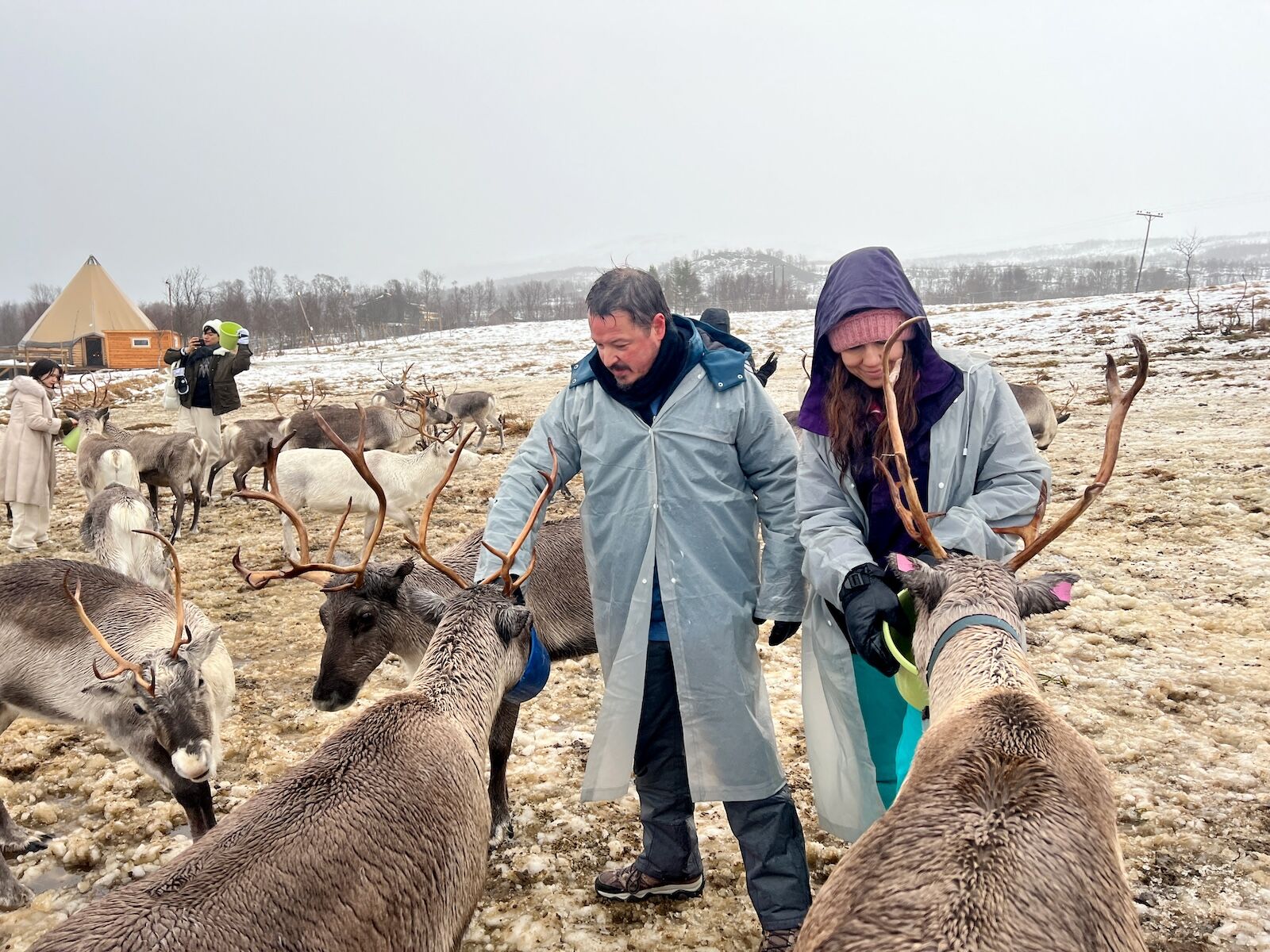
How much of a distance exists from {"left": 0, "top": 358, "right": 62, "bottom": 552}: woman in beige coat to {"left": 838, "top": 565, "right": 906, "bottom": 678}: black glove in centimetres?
939

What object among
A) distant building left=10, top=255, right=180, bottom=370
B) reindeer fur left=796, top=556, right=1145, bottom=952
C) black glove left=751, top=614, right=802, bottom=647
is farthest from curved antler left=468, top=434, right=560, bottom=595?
distant building left=10, top=255, right=180, bottom=370

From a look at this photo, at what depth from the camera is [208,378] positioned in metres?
10.2

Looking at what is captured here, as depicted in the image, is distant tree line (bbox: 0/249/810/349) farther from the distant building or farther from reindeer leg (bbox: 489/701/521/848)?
reindeer leg (bbox: 489/701/521/848)

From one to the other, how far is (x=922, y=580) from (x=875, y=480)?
43 cm

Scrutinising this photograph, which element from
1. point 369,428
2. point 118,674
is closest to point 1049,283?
point 369,428

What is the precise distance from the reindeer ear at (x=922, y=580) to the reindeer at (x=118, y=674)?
108 inches

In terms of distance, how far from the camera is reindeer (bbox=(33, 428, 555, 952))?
60.7 inches

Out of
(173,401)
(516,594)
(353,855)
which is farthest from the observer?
(173,401)

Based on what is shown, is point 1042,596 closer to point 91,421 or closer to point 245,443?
point 245,443

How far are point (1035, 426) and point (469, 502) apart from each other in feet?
24.5

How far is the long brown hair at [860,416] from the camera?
89.0 inches

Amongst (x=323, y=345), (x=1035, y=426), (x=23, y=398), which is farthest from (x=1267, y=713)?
(x=323, y=345)

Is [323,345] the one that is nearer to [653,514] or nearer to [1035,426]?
[1035,426]

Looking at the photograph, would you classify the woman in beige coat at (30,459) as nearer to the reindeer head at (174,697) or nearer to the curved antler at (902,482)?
the reindeer head at (174,697)
